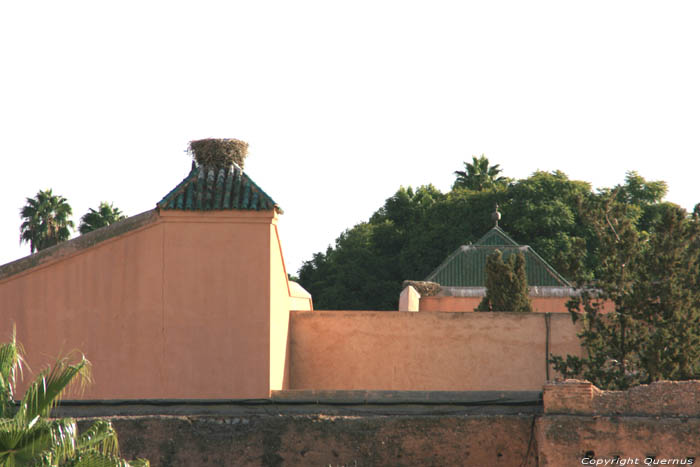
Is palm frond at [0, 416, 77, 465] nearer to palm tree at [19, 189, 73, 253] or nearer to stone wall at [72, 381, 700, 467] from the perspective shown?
stone wall at [72, 381, 700, 467]

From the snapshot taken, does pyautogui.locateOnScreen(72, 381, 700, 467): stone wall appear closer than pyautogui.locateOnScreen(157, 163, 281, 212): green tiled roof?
Yes

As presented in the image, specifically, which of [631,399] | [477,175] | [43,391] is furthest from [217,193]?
[477,175]

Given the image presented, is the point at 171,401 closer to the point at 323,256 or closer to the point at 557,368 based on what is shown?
the point at 557,368

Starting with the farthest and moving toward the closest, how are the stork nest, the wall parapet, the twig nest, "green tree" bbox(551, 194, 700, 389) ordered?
1. the stork nest
2. "green tree" bbox(551, 194, 700, 389)
3. the twig nest
4. the wall parapet

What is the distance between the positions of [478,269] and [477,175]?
2728 centimetres

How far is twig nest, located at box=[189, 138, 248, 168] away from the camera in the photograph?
14.9 meters

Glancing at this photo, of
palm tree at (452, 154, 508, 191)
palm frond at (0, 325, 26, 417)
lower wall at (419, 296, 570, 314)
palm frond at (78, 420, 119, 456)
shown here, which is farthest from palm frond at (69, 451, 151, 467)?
palm tree at (452, 154, 508, 191)

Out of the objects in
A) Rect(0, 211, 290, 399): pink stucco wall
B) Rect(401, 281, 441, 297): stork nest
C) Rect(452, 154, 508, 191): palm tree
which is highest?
Rect(452, 154, 508, 191): palm tree

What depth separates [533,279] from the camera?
32844 millimetres

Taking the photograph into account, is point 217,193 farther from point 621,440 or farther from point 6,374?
point 621,440

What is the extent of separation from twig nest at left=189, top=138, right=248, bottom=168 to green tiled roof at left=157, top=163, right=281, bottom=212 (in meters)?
0.17

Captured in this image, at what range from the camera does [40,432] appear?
27.9ft

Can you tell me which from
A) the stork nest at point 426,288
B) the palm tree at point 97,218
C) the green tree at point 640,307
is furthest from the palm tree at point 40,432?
the palm tree at point 97,218

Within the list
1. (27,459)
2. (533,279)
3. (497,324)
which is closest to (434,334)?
(497,324)
